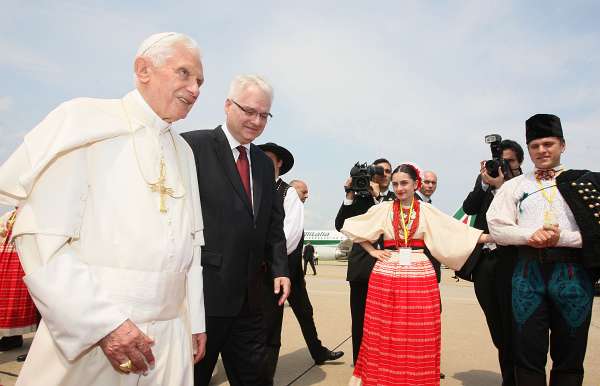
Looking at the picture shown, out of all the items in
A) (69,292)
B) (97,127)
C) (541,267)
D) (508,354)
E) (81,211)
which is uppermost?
(97,127)

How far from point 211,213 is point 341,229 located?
2.32 m

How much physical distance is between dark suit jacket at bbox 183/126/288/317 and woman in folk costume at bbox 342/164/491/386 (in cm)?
153

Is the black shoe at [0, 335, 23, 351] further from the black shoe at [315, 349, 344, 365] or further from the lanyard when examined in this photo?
the lanyard

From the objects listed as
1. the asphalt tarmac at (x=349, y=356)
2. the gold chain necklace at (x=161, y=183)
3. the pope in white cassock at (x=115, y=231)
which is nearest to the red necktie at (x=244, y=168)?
the pope in white cassock at (x=115, y=231)

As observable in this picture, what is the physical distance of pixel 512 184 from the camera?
3398 millimetres

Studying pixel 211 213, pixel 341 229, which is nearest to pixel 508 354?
pixel 341 229

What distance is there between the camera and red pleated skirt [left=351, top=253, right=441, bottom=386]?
11.4 ft

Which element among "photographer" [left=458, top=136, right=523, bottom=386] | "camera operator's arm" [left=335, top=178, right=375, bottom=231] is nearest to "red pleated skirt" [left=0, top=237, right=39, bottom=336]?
"camera operator's arm" [left=335, top=178, right=375, bottom=231]

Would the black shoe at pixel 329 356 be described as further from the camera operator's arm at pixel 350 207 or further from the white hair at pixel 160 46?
the white hair at pixel 160 46

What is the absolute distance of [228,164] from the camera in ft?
8.07

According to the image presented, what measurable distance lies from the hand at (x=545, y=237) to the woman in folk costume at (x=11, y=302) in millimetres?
4996

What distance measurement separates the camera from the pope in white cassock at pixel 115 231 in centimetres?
128

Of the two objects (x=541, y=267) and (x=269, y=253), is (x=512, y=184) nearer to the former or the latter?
(x=541, y=267)

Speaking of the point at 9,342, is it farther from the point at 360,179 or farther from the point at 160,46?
the point at 160,46
